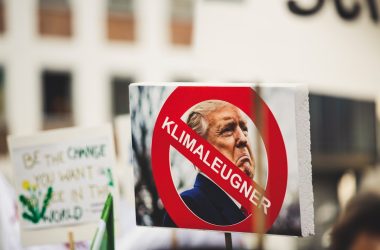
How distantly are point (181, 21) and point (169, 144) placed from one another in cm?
1549

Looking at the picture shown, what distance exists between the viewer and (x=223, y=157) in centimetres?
123

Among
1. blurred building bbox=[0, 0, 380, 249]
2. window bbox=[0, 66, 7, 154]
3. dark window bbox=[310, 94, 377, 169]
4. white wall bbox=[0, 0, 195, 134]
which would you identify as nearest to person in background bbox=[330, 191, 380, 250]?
blurred building bbox=[0, 0, 380, 249]

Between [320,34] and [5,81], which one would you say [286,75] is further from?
[5,81]

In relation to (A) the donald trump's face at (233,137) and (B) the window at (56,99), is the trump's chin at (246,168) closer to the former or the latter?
(A) the donald trump's face at (233,137)

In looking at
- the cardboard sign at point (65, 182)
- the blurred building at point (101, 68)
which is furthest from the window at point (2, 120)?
the cardboard sign at point (65, 182)

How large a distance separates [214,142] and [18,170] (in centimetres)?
49

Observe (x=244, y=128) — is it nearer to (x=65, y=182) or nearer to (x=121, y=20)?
(x=65, y=182)

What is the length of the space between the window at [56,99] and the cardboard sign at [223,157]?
14584mm

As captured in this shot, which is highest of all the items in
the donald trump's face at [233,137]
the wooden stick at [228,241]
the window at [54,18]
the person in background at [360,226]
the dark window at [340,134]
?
the window at [54,18]

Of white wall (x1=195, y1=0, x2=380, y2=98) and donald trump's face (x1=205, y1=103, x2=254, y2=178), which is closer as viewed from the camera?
donald trump's face (x1=205, y1=103, x2=254, y2=178)

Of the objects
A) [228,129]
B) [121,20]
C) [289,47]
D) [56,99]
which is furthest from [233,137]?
[121,20]

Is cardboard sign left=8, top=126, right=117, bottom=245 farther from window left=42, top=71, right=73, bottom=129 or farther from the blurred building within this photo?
window left=42, top=71, right=73, bottom=129

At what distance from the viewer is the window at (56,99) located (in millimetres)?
15828

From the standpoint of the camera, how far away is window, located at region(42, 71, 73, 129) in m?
15.8
